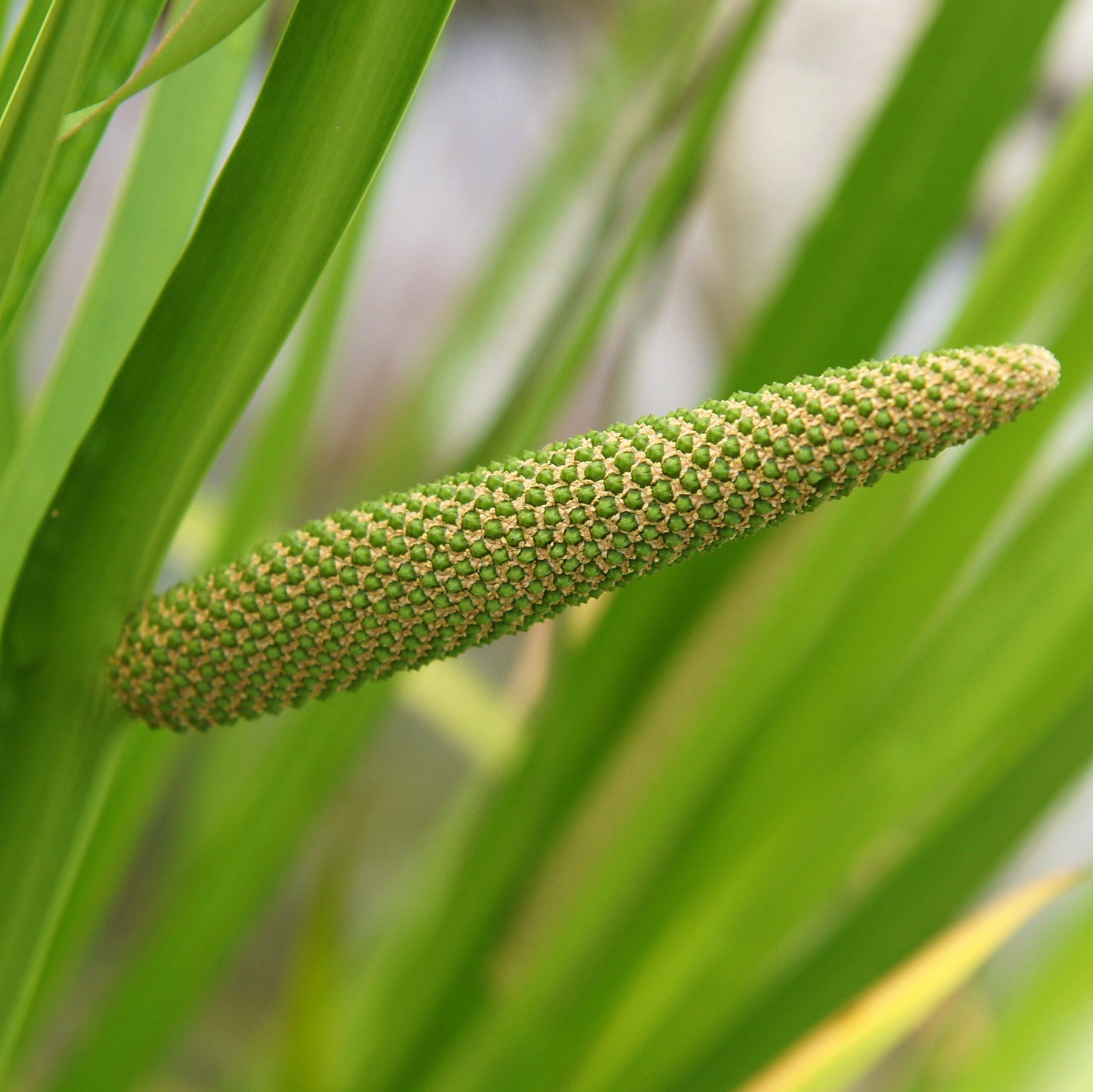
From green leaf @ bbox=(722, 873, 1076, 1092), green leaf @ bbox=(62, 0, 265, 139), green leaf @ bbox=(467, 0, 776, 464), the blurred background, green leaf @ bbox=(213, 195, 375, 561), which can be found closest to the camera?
green leaf @ bbox=(62, 0, 265, 139)

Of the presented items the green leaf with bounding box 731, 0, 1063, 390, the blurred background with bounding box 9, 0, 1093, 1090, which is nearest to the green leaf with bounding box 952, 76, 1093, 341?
the green leaf with bounding box 731, 0, 1063, 390

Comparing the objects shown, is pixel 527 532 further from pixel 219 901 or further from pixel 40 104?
pixel 219 901

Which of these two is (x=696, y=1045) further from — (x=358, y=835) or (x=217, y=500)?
(x=217, y=500)

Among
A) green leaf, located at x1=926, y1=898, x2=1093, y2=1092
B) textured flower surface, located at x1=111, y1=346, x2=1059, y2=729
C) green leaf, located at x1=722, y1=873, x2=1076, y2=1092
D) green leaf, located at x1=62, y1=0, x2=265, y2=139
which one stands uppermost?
green leaf, located at x1=62, y1=0, x2=265, y2=139

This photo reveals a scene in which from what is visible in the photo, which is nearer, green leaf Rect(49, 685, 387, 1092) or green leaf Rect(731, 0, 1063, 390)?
green leaf Rect(731, 0, 1063, 390)

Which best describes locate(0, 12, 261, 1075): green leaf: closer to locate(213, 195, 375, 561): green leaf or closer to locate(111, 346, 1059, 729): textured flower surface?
locate(111, 346, 1059, 729): textured flower surface

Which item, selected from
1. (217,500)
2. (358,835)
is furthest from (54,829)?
(217,500)

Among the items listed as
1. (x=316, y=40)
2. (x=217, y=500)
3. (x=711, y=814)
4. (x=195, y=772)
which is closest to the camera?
(x=316, y=40)
